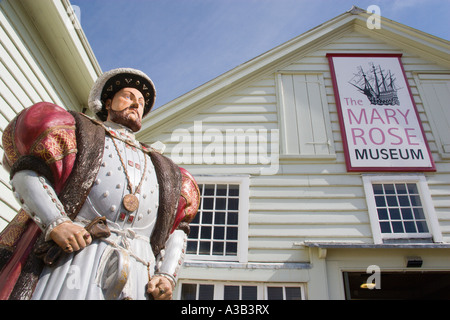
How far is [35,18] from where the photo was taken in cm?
472

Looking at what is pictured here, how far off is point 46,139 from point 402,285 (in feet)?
27.2

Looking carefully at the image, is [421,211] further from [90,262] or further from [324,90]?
[90,262]

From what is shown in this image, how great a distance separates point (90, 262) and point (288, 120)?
18.5 ft

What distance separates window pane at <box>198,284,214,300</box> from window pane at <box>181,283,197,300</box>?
0.31 feet

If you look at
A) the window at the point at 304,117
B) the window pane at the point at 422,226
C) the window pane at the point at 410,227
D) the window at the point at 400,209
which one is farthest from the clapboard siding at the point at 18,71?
the window pane at the point at 422,226

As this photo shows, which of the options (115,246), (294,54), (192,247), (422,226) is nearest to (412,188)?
(422,226)

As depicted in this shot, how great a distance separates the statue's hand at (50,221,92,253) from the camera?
1660 mm

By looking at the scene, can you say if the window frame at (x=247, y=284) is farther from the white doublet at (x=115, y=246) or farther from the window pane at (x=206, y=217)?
the white doublet at (x=115, y=246)

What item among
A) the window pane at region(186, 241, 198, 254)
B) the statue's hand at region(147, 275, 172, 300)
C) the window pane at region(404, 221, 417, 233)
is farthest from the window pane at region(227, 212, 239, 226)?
the statue's hand at region(147, 275, 172, 300)

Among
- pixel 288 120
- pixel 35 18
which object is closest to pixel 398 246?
pixel 288 120

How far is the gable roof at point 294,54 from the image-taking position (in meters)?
6.86

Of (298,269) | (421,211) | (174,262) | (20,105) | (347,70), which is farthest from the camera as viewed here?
(347,70)

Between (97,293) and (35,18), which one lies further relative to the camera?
(35,18)

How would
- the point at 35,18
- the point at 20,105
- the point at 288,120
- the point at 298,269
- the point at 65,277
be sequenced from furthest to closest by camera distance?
the point at 288,120 < the point at 298,269 < the point at 35,18 < the point at 20,105 < the point at 65,277
